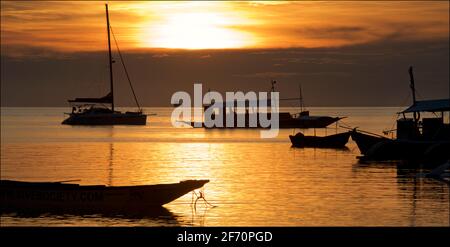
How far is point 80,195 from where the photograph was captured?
28.7 metres

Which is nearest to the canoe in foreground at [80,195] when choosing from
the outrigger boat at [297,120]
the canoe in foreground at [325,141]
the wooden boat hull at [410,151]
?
the wooden boat hull at [410,151]

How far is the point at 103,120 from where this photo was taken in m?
134

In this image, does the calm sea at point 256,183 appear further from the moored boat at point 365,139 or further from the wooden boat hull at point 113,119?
the wooden boat hull at point 113,119

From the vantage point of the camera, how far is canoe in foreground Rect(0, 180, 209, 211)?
28.8 meters

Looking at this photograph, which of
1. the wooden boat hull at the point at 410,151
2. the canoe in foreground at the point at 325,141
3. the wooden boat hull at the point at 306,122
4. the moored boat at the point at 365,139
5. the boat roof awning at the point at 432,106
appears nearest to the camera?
the wooden boat hull at the point at 410,151

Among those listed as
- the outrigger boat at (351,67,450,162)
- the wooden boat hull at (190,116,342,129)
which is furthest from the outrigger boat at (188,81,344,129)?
the outrigger boat at (351,67,450,162)

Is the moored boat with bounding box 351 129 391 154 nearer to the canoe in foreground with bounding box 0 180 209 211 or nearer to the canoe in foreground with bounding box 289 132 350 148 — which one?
the canoe in foreground with bounding box 289 132 350 148

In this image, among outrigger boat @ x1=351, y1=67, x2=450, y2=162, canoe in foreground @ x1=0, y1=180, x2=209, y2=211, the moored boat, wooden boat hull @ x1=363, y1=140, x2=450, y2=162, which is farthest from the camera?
the moored boat

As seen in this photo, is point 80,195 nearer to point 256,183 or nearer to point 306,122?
point 256,183

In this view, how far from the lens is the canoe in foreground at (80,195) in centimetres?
2880

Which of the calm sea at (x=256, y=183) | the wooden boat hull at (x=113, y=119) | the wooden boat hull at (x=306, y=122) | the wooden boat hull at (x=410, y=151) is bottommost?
the calm sea at (x=256, y=183)

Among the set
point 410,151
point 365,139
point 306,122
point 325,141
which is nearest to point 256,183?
point 410,151

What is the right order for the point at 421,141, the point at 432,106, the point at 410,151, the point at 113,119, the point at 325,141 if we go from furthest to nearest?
the point at 113,119 < the point at 325,141 < the point at 410,151 < the point at 421,141 < the point at 432,106
